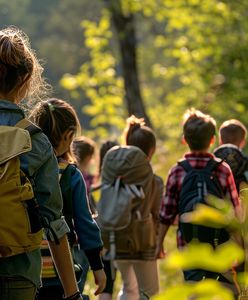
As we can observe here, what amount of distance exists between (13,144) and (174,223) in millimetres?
3156

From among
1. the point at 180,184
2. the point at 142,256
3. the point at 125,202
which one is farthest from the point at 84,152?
the point at 180,184

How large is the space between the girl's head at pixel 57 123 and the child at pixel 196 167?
4.59 ft

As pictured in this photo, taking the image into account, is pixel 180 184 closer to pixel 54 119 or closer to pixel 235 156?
pixel 235 156

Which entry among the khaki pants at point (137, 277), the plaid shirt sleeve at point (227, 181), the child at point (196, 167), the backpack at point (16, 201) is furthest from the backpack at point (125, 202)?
the backpack at point (16, 201)

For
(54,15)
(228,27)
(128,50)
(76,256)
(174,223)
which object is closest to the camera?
(76,256)

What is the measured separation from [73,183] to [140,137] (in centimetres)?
248

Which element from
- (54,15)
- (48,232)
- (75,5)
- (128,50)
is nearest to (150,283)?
(48,232)

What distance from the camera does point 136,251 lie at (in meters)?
6.59

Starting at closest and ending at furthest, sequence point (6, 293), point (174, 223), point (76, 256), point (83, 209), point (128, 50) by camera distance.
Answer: point (6, 293), point (83, 209), point (76, 256), point (174, 223), point (128, 50)

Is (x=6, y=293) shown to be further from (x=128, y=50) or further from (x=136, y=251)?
(x=128, y=50)

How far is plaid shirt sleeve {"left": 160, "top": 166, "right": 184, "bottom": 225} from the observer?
5805 millimetres

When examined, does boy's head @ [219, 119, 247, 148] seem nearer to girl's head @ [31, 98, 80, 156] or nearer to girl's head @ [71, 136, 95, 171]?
girl's head @ [71, 136, 95, 171]

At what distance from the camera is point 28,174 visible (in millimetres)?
3154

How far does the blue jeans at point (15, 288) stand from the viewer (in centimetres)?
303
